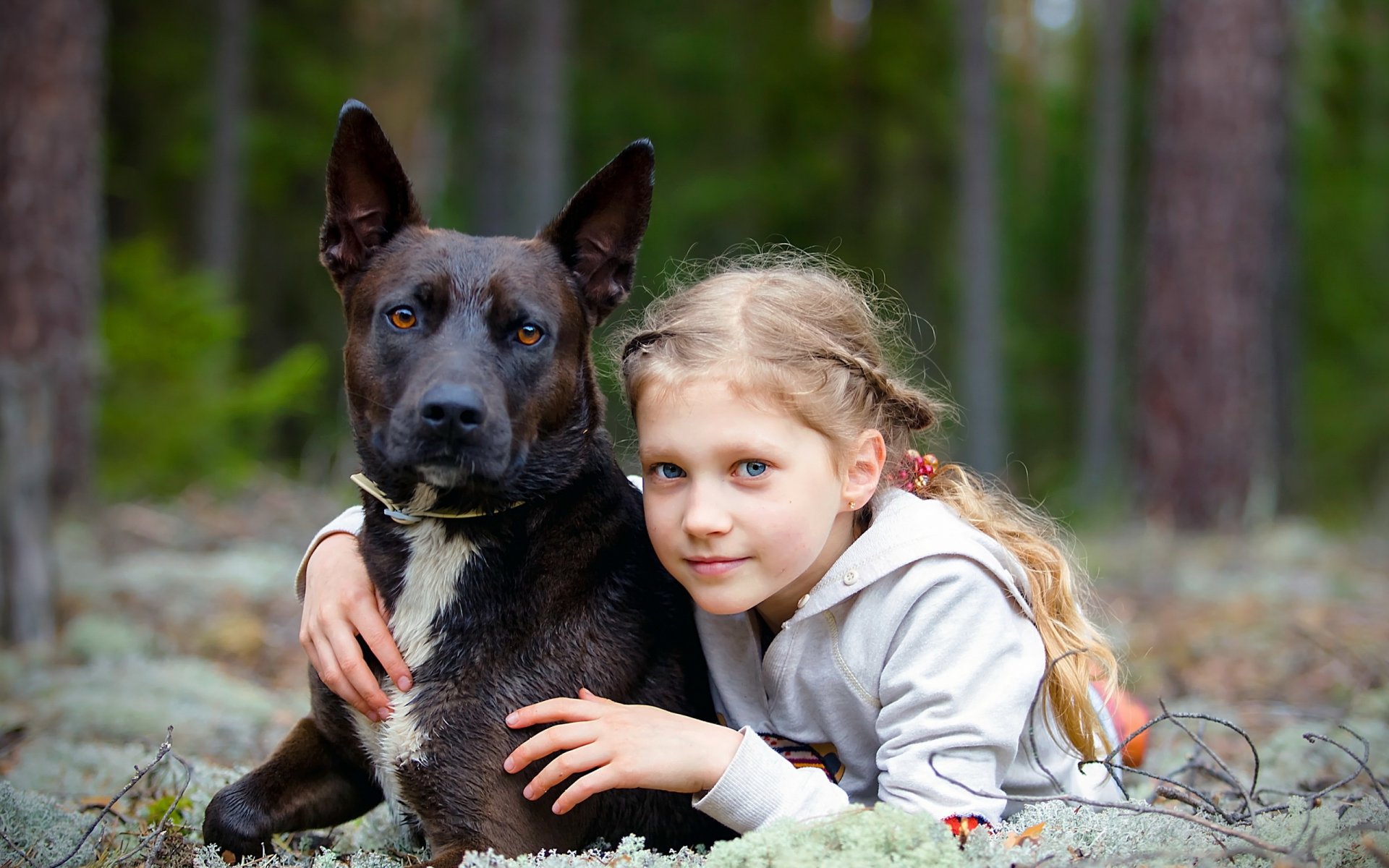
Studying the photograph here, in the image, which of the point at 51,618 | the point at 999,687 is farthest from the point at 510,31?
the point at 999,687

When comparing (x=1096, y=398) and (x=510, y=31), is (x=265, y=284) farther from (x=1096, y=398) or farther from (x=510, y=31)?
(x=1096, y=398)

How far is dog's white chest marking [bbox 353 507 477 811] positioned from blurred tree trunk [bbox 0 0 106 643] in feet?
20.7

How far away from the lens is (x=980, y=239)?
1403 cm

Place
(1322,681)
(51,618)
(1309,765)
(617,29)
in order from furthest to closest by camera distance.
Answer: (617,29) < (51,618) < (1322,681) < (1309,765)

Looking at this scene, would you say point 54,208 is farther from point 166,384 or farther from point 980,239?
point 980,239

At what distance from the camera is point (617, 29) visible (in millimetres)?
16875

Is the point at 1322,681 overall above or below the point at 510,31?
below

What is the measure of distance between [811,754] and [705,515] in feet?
2.42

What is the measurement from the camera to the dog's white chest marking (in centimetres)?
266

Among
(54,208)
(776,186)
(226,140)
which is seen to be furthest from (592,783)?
(776,186)

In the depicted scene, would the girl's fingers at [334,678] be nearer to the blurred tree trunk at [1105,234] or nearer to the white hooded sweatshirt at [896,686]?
the white hooded sweatshirt at [896,686]

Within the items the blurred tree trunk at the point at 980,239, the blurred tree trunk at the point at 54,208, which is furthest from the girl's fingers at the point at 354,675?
the blurred tree trunk at the point at 980,239

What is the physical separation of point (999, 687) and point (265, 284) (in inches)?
696

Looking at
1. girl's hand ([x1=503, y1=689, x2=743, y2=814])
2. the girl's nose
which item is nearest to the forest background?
the girl's nose
